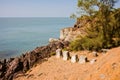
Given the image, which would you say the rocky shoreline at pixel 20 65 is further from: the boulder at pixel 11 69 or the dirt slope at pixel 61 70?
the dirt slope at pixel 61 70

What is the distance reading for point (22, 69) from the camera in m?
23.5

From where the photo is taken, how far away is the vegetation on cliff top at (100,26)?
26141 millimetres

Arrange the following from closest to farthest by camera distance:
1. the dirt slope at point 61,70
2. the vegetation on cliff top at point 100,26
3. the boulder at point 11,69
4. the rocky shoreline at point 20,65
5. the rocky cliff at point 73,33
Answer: the dirt slope at point 61,70 → the boulder at point 11,69 → the rocky shoreline at point 20,65 → the vegetation on cliff top at point 100,26 → the rocky cliff at point 73,33

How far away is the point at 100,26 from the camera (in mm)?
26906

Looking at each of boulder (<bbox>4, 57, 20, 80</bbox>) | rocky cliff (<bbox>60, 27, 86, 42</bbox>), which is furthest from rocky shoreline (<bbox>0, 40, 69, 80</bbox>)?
rocky cliff (<bbox>60, 27, 86, 42</bbox>)

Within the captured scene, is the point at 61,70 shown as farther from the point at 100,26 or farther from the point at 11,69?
the point at 100,26

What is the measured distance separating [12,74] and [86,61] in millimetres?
7457

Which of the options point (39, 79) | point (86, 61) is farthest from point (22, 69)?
point (86, 61)

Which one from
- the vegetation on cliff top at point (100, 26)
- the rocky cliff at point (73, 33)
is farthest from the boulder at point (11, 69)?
the rocky cliff at point (73, 33)

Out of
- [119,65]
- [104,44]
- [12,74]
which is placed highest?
[119,65]

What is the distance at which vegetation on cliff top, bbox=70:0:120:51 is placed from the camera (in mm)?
26141

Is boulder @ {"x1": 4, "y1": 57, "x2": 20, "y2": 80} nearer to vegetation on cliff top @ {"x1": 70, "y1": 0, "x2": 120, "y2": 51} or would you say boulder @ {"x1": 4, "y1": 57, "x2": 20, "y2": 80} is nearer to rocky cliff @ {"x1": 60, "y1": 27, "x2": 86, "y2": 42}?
vegetation on cliff top @ {"x1": 70, "y1": 0, "x2": 120, "y2": 51}

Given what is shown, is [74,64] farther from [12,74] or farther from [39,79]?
[12,74]

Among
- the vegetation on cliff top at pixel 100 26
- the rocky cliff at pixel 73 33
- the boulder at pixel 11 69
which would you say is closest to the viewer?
the boulder at pixel 11 69
